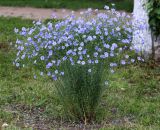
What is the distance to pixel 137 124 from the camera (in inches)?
190

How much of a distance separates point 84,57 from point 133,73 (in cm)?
213

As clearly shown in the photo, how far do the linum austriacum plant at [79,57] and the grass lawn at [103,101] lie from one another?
0.26m

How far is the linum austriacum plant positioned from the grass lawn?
26cm

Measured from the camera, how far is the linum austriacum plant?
472cm

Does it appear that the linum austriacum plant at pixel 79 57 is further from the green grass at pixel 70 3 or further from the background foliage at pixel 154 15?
the green grass at pixel 70 3

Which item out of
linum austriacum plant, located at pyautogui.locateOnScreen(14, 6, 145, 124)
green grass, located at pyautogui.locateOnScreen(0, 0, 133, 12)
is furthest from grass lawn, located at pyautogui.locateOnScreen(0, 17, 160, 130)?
green grass, located at pyautogui.locateOnScreen(0, 0, 133, 12)

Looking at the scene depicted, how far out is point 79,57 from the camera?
4.72 m

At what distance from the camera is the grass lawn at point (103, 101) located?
489 centimetres

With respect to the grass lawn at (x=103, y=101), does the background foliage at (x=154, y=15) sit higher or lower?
higher

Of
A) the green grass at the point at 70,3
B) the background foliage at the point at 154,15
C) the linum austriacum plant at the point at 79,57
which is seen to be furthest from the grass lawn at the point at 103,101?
the green grass at the point at 70,3

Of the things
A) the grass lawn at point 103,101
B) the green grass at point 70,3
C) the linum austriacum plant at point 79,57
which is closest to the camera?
the linum austriacum plant at point 79,57

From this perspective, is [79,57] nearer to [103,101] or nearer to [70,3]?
[103,101]

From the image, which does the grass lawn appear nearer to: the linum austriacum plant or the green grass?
the linum austriacum plant

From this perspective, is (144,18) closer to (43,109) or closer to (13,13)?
(43,109)
